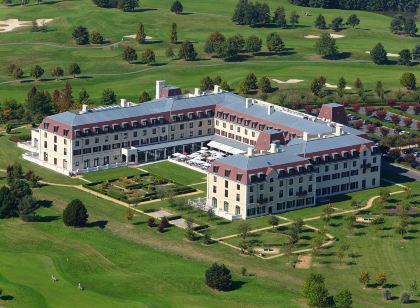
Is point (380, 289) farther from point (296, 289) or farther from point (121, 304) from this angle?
point (121, 304)

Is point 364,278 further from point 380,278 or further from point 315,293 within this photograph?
point 315,293

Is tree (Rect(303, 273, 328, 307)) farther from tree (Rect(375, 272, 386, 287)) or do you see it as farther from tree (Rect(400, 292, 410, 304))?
tree (Rect(400, 292, 410, 304))

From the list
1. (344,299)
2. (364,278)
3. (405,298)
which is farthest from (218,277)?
(405,298)

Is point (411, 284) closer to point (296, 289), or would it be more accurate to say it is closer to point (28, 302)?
point (296, 289)

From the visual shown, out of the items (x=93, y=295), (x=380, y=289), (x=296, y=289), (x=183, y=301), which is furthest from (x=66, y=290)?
(x=380, y=289)

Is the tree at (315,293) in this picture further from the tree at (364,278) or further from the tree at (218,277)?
the tree at (218,277)

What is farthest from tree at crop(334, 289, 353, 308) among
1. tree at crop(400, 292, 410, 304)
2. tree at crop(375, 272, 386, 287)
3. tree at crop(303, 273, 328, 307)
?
tree at crop(375, 272, 386, 287)

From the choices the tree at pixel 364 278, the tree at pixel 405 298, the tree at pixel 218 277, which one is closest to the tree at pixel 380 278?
the tree at pixel 364 278
